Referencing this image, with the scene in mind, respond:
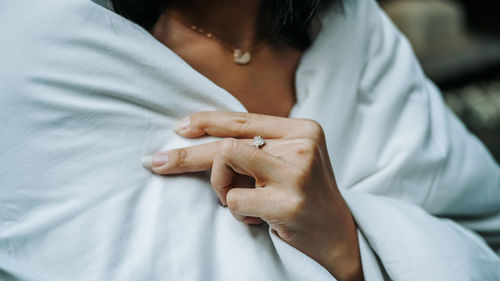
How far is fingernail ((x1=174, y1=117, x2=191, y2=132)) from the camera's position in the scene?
0.64 metres

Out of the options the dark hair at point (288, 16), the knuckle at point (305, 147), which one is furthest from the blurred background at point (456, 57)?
the knuckle at point (305, 147)

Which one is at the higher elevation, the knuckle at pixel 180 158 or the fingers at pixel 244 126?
the fingers at pixel 244 126

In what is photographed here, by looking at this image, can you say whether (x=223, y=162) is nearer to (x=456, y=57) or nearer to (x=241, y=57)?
(x=241, y=57)

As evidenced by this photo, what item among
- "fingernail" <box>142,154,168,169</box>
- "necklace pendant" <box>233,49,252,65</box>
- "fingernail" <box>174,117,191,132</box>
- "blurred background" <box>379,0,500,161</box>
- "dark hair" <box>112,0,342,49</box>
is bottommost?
"blurred background" <box>379,0,500,161</box>

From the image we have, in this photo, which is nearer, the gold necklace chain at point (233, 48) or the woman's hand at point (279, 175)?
the woman's hand at point (279, 175)

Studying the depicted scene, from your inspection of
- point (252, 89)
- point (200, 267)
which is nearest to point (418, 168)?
point (252, 89)

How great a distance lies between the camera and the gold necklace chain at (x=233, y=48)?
75 cm

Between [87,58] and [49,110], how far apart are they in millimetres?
88

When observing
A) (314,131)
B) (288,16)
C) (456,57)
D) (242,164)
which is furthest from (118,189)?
(456,57)

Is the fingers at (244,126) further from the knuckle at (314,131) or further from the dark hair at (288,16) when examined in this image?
the dark hair at (288,16)

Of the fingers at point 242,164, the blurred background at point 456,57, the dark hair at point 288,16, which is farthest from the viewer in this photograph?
the blurred background at point 456,57

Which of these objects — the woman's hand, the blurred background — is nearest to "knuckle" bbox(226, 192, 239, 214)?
the woman's hand

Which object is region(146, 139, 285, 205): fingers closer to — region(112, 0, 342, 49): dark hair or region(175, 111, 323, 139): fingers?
region(175, 111, 323, 139): fingers

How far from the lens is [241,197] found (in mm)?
577
